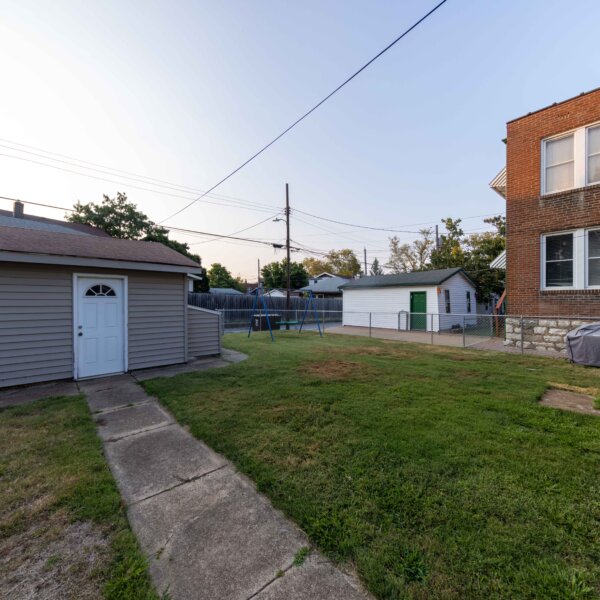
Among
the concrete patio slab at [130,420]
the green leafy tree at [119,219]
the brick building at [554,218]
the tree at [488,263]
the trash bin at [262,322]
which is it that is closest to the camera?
the concrete patio slab at [130,420]

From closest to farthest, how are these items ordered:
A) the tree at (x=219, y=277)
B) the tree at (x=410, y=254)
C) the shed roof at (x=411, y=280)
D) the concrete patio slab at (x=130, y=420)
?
the concrete patio slab at (x=130, y=420) < the shed roof at (x=411, y=280) < the tree at (x=410, y=254) < the tree at (x=219, y=277)

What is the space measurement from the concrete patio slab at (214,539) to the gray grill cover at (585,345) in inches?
331

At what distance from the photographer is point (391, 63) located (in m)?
5.41

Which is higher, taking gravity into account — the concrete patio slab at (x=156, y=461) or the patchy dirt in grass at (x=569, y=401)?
the patchy dirt in grass at (x=569, y=401)

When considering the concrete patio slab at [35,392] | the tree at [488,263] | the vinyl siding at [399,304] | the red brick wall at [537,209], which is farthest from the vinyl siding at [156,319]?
the tree at [488,263]

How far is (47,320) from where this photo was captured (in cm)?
570

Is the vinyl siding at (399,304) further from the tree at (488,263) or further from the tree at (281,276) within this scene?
the tree at (281,276)

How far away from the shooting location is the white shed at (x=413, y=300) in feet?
50.3

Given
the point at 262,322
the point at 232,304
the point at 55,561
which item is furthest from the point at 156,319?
the point at 232,304

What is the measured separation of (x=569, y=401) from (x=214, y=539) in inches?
213

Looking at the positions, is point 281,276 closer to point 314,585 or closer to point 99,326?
A: point 99,326

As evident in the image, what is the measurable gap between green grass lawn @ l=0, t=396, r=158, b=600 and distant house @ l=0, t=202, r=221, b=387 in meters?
2.65

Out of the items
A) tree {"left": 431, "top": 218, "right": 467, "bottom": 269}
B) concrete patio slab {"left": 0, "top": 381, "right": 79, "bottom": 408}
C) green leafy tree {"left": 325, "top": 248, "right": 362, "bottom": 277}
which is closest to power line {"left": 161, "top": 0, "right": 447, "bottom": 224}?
concrete patio slab {"left": 0, "top": 381, "right": 79, "bottom": 408}

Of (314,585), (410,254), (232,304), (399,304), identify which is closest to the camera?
(314,585)
